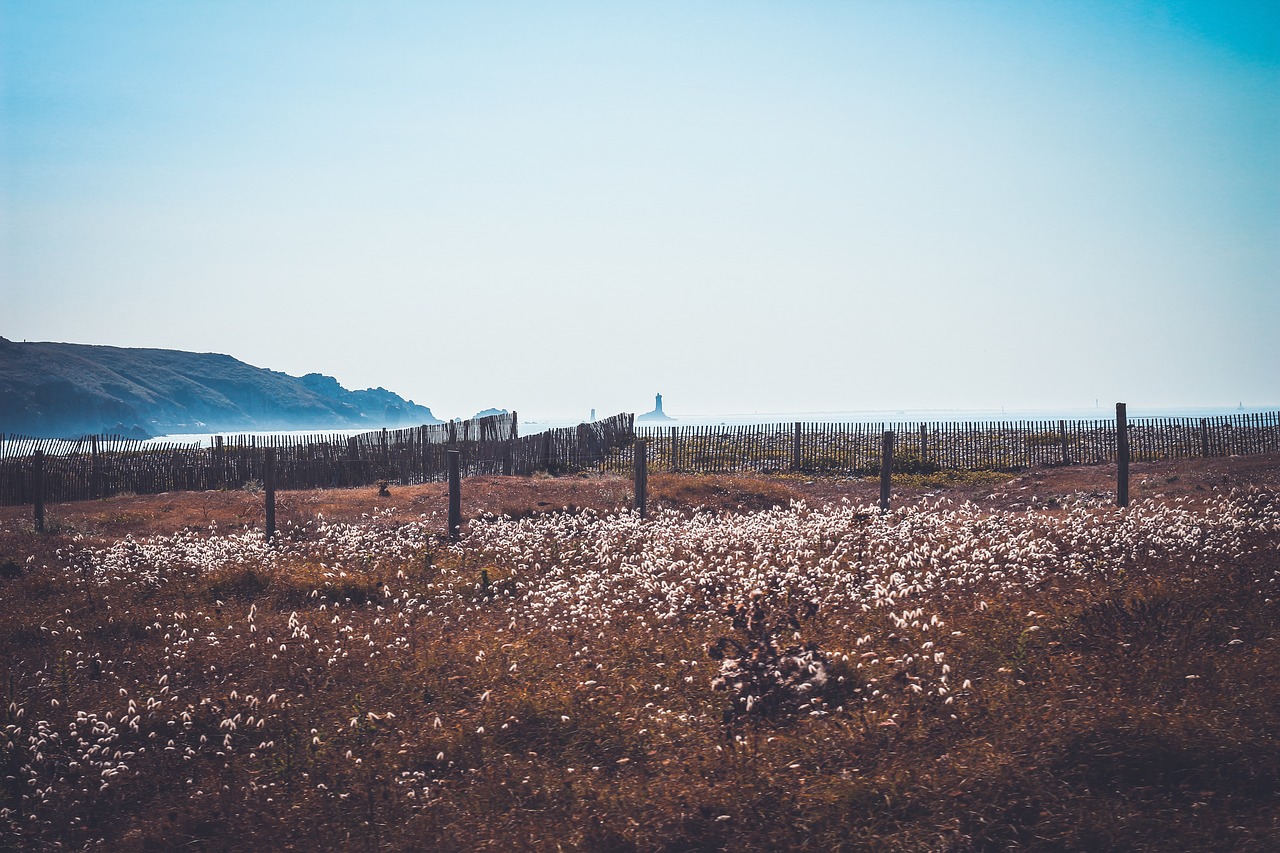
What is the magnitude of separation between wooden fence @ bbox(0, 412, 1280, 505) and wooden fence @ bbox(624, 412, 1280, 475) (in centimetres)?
6

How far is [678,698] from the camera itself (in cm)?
670

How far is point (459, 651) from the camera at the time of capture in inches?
316

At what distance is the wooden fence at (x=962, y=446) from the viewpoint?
3444 cm

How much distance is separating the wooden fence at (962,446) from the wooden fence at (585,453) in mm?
63

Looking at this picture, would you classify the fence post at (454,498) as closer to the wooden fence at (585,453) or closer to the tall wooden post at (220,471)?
the wooden fence at (585,453)

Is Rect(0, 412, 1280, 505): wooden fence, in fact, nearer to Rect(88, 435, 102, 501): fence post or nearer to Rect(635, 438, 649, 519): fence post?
Rect(88, 435, 102, 501): fence post

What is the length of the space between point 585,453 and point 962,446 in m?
17.2

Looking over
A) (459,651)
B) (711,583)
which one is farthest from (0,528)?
(711,583)

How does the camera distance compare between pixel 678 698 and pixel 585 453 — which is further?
pixel 585 453

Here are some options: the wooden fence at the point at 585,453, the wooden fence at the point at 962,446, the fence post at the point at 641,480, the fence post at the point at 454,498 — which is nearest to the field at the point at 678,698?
A: the fence post at the point at 454,498

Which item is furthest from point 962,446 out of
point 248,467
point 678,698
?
point 678,698

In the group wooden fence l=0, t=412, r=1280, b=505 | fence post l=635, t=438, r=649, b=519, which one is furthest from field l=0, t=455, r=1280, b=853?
wooden fence l=0, t=412, r=1280, b=505

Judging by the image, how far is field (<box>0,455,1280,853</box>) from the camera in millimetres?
4828

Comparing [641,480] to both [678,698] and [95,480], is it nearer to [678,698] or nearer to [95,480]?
[678,698]
